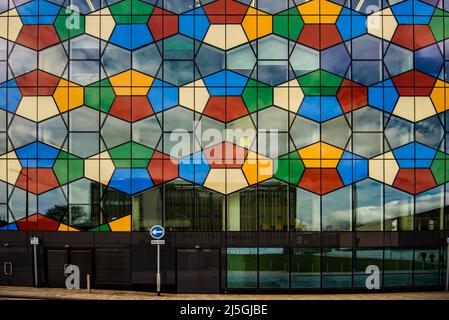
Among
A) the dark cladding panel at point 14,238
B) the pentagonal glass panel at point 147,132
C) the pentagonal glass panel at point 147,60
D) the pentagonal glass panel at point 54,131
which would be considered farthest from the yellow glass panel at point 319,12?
the dark cladding panel at point 14,238

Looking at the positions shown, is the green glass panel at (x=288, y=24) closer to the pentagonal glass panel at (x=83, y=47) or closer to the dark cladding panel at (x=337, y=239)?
the pentagonal glass panel at (x=83, y=47)

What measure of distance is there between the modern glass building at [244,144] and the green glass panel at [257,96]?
0.05m

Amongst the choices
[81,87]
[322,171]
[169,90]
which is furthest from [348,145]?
[81,87]

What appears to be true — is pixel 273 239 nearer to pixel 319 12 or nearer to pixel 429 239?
pixel 429 239

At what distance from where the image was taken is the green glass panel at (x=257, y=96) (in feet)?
65.5

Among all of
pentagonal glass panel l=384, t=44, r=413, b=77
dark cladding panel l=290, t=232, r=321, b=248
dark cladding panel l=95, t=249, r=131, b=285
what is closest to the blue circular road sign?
dark cladding panel l=95, t=249, r=131, b=285

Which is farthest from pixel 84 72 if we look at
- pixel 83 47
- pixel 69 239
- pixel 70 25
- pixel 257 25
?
pixel 257 25

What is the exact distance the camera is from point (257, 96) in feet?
65.5

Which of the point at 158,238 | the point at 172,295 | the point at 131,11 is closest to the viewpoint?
the point at 158,238

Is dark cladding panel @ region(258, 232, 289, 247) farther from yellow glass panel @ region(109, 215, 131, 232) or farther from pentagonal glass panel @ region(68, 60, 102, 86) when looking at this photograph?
pentagonal glass panel @ region(68, 60, 102, 86)

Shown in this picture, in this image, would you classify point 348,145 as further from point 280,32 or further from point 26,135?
point 26,135

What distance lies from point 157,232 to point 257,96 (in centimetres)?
812

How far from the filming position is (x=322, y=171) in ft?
65.4
